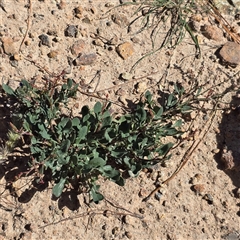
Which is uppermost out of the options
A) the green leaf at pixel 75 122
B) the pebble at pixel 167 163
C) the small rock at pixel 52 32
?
the small rock at pixel 52 32

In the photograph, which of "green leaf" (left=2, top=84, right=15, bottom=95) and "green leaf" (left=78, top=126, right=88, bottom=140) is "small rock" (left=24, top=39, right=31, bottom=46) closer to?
"green leaf" (left=2, top=84, right=15, bottom=95)

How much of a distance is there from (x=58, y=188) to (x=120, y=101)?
0.92 metres

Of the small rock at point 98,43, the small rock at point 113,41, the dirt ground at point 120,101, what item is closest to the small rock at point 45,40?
the dirt ground at point 120,101

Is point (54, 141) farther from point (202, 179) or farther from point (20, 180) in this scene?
point (202, 179)

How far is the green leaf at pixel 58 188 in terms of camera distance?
2.88 m

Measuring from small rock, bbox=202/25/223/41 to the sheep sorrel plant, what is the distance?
1.00 m

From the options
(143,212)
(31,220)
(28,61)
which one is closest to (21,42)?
(28,61)

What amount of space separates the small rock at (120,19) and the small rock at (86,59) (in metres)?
0.40

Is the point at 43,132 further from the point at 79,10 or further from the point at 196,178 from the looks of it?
the point at 79,10

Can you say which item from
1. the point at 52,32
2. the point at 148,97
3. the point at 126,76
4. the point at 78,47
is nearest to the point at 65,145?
the point at 148,97

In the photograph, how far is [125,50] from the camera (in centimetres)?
366

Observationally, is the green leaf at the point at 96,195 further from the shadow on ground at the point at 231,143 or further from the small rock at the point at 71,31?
the small rock at the point at 71,31

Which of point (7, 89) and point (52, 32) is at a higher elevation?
point (52, 32)

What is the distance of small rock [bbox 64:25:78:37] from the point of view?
3.65m
